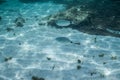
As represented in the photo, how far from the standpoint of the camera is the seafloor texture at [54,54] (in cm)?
810

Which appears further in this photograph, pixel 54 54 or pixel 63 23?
pixel 63 23

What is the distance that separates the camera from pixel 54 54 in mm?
9633

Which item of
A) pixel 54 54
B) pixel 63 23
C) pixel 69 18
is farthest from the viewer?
pixel 69 18

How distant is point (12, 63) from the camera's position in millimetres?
8961

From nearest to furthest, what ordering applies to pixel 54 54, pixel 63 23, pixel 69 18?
pixel 54 54, pixel 63 23, pixel 69 18

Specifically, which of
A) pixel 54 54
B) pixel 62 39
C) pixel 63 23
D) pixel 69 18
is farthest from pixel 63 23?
pixel 54 54

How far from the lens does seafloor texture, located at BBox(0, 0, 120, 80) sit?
810 centimetres

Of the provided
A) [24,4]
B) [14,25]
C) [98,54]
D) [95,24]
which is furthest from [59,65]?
[24,4]

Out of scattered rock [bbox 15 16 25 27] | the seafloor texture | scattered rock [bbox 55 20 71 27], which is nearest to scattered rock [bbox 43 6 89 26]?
scattered rock [bbox 55 20 71 27]

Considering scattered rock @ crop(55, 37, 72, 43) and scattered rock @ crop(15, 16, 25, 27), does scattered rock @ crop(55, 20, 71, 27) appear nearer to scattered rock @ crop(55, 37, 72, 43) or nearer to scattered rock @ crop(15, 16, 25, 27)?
scattered rock @ crop(55, 37, 72, 43)

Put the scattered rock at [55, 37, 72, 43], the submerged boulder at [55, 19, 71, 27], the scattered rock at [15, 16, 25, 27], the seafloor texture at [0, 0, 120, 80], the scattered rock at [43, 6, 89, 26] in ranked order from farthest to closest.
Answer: the scattered rock at [15, 16, 25, 27]
the scattered rock at [43, 6, 89, 26]
the submerged boulder at [55, 19, 71, 27]
the scattered rock at [55, 37, 72, 43]
the seafloor texture at [0, 0, 120, 80]

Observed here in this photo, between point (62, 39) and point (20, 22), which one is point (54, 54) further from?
point (20, 22)

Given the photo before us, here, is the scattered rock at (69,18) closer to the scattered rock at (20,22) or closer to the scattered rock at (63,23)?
the scattered rock at (63,23)

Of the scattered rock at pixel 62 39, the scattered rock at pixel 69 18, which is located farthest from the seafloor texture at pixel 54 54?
the scattered rock at pixel 69 18
